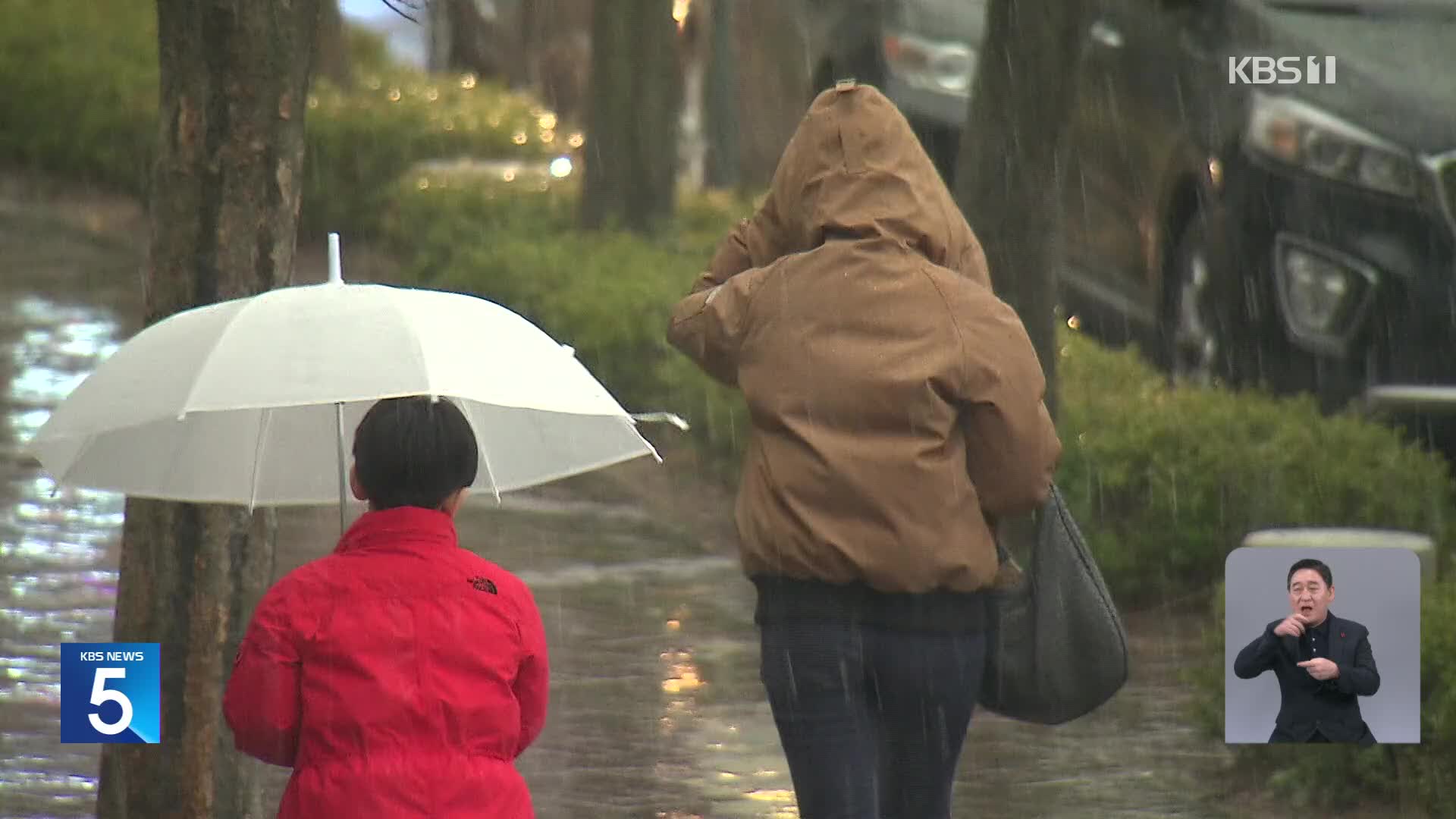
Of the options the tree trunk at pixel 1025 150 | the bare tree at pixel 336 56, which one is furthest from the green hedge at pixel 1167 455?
the bare tree at pixel 336 56

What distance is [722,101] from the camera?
69.7 ft

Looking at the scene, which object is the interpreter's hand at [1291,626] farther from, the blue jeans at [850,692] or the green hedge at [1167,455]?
the green hedge at [1167,455]

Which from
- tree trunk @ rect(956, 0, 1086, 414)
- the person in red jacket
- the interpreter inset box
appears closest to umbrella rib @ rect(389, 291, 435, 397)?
the person in red jacket

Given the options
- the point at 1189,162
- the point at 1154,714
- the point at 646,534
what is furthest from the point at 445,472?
the point at 1189,162

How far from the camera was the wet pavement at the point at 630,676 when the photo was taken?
236 inches

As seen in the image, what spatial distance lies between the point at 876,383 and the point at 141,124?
12474mm

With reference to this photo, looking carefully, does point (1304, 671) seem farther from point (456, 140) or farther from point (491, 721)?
point (456, 140)

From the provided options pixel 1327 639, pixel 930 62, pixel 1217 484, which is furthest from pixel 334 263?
pixel 930 62

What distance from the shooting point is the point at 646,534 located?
29.5 feet

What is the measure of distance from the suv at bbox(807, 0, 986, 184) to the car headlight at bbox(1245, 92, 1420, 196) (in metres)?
3.39

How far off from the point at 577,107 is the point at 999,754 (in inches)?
971

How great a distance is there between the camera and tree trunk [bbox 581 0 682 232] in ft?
43.6

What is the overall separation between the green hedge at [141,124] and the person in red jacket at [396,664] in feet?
38.0

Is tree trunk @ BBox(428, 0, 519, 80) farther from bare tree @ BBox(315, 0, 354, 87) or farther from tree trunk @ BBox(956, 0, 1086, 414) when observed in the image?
tree trunk @ BBox(956, 0, 1086, 414)
